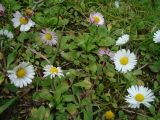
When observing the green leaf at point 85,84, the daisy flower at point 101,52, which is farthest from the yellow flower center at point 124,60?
the green leaf at point 85,84

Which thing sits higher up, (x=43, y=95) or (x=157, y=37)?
(x=157, y=37)

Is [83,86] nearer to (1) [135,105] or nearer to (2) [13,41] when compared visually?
(1) [135,105]

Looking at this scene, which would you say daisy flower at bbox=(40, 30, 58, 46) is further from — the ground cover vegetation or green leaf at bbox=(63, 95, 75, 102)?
green leaf at bbox=(63, 95, 75, 102)

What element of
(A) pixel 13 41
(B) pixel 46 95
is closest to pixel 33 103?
(B) pixel 46 95

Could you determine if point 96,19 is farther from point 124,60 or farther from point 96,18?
point 124,60

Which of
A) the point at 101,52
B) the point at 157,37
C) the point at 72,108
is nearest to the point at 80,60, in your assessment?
the point at 101,52
